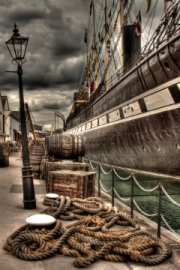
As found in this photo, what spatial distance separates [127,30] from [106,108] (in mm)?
6518

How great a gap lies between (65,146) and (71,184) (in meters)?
4.12

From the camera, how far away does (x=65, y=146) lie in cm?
1168

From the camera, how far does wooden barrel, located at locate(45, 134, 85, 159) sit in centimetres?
1154

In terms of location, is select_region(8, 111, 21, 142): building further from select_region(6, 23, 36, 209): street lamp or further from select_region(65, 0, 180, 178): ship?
select_region(6, 23, 36, 209): street lamp

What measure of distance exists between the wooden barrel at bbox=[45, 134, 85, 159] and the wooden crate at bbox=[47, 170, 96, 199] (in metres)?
3.72

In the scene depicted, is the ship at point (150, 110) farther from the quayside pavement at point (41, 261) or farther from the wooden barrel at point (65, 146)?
the quayside pavement at point (41, 261)

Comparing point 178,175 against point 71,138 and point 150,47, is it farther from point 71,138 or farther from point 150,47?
point 150,47

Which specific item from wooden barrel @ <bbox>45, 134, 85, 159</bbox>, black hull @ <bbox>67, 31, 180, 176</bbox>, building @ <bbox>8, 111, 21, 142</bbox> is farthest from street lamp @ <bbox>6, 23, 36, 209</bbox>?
building @ <bbox>8, 111, 21, 142</bbox>

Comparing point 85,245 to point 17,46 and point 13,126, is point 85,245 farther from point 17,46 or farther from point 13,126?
point 13,126

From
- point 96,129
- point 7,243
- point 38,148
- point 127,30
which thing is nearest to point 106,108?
point 96,129

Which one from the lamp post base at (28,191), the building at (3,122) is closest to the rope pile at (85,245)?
the lamp post base at (28,191)

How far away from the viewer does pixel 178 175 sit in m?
12.5

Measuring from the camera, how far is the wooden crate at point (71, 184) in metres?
7.54

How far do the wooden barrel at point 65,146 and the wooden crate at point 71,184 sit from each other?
12.2 ft
